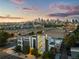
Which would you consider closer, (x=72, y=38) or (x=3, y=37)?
(x=72, y=38)

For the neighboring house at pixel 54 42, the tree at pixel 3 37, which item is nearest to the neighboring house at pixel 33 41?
the neighboring house at pixel 54 42

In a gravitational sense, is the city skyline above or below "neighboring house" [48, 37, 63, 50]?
above

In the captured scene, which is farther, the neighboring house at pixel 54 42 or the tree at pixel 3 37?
the tree at pixel 3 37

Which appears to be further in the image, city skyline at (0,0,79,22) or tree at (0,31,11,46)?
tree at (0,31,11,46)

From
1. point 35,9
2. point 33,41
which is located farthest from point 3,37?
point 35,9

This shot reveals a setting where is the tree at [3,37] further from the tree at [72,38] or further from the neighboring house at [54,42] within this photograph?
the tree at [72,38]

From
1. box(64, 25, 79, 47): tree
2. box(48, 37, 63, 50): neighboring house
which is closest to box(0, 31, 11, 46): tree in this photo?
box(48, 37, 63, 50): neighboring house

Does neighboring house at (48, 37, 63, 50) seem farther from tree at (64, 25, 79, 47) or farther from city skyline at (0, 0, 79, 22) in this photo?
city skyline at (0, 0, 79, 22)

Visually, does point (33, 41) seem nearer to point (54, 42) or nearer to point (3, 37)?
point (54, 42)

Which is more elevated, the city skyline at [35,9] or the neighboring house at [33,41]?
the city skyline at [35,9]
